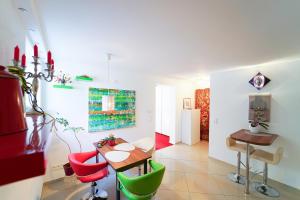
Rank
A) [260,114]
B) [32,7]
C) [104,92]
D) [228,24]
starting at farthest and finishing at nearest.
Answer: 1. [104,92]
2. [260,114]
3. [228,24]
4. [32,7]

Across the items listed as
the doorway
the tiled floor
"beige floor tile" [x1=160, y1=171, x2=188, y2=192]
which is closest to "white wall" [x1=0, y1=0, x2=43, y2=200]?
the tiled floor

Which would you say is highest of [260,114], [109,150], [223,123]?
[260,114]

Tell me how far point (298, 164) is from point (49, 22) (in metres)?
4.26

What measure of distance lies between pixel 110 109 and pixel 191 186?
214 centimetres

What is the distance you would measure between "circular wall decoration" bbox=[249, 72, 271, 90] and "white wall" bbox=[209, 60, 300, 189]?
7 centimetres

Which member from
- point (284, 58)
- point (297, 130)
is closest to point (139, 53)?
point (284, 58)

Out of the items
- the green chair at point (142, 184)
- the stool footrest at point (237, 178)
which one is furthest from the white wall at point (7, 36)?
the stool footrest at point (237, 178)

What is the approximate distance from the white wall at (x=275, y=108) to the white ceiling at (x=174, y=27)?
0.52m

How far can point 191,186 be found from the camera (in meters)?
2.46

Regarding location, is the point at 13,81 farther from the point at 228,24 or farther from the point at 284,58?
the point at 284,58

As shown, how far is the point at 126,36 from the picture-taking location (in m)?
1.63

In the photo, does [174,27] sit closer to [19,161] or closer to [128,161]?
[19,161]

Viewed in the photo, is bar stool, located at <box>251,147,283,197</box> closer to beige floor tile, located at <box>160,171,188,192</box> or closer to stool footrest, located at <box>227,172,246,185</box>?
stool footrest, located at <box>227,172,246,185</box>

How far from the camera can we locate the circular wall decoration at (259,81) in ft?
9.00
